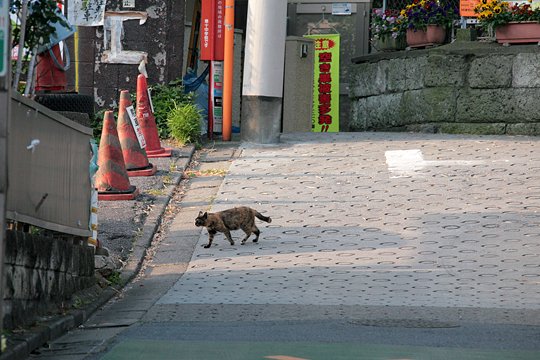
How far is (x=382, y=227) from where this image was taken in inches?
586

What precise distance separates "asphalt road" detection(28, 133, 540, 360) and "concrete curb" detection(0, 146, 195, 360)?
0.11 meters

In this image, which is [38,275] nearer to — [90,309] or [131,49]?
[90,309]

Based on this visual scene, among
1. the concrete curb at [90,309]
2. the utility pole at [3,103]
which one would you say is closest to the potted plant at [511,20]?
the concrete curb at [90,309]

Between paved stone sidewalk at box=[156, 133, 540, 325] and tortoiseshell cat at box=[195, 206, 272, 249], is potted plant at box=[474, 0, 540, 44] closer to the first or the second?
paved stone sidewalk at box=[156, 133, 540, 325]

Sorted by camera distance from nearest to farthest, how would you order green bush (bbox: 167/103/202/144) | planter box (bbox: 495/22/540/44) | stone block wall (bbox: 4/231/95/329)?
stone block wall (bbox: 4/231/95/329)
green bush (bbox: 167/103/202/144)
planter box (bbox: 495/22/540/44)

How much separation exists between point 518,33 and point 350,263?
984 cm

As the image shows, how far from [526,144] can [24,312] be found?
12.4 m

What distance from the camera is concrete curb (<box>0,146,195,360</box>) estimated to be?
28.0ft

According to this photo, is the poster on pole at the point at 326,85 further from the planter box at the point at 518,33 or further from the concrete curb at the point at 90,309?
the concrete curb at the point at 90,309

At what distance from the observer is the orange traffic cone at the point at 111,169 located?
51.6 feet

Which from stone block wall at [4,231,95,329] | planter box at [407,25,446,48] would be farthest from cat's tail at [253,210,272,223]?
planter box at [407,25,446,48]

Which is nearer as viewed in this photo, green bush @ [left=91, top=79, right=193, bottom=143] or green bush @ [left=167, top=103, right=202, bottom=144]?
green bush @ [left=167, top=103, right=202, bottom=144]

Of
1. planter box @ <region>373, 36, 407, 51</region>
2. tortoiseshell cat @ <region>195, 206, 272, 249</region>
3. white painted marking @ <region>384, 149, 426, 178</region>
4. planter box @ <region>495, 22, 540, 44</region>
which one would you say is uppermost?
planter box @ <region>495, 22, 540, 44</region>

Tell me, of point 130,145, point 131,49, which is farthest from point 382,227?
point 131,49
